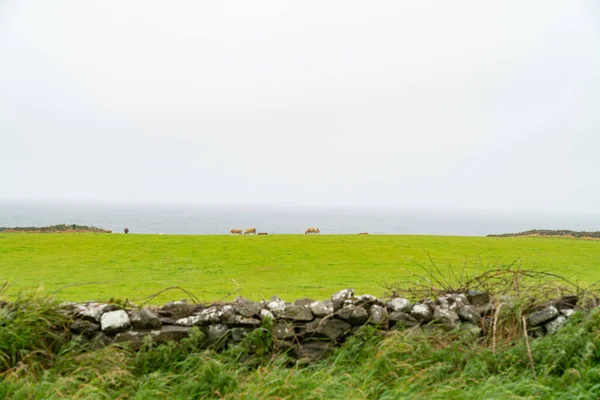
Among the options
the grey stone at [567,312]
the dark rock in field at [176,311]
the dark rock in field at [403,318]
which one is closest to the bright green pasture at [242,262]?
the grey stone at [567,312]

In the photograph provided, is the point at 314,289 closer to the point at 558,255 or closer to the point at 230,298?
the point at 230,298

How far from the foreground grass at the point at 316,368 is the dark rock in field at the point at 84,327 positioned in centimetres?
17

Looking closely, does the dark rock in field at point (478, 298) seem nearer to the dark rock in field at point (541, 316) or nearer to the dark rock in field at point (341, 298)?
the dark rock in field at point (541, 316)

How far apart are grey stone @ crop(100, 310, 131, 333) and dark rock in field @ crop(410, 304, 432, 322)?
3.32 metres

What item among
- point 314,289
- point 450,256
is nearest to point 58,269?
point 314,289

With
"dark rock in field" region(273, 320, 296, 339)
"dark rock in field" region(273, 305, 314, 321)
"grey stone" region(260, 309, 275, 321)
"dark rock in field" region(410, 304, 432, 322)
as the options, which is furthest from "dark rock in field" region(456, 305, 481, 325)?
"grey stone" region(260, 309, 275, 321)

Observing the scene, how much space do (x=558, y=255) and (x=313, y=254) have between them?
8.76m

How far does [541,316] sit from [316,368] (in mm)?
2863

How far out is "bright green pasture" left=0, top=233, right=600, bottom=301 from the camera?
23.6 ft

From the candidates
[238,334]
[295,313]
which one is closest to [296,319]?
[295,313]

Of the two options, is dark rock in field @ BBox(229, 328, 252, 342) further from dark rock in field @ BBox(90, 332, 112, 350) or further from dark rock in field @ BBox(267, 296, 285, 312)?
dark rock in field @ BBox(90, 332, 112, 350)

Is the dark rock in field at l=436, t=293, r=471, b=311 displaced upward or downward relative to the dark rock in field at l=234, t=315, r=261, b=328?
upward

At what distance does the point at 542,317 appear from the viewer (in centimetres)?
441

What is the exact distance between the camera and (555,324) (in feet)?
14.5
